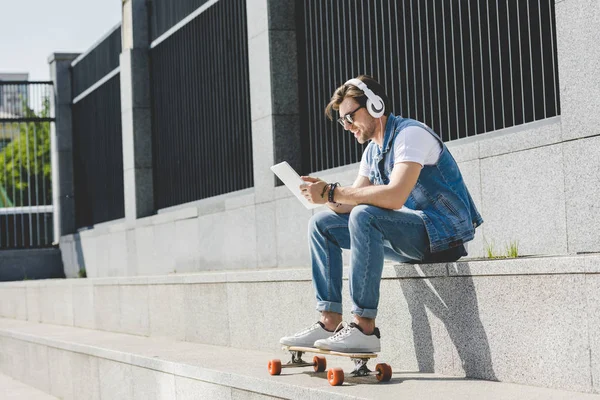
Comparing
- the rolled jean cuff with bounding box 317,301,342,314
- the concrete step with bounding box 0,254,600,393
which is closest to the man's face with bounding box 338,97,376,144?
the concrete step with bounding box 0,254,600,393

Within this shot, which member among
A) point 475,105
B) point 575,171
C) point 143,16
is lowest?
point 575,171

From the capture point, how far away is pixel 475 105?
7.46 metres

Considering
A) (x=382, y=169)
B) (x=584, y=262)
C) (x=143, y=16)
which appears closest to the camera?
(x=584, y=262)

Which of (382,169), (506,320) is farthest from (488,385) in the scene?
(382,169)

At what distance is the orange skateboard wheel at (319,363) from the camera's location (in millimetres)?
5883

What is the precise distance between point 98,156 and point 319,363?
12239 millimetres

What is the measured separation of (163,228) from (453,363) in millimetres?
8399

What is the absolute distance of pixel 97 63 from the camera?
17375 mm

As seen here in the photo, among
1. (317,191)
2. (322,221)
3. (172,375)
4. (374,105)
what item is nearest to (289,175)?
(317,191)

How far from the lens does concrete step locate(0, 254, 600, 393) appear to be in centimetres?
458

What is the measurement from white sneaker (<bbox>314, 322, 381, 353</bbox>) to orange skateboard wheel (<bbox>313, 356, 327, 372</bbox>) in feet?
1.69

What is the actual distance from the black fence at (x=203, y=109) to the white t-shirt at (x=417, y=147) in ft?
19.2

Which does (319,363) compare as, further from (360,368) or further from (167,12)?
(167,12)

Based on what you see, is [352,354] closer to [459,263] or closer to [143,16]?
[459,263]
